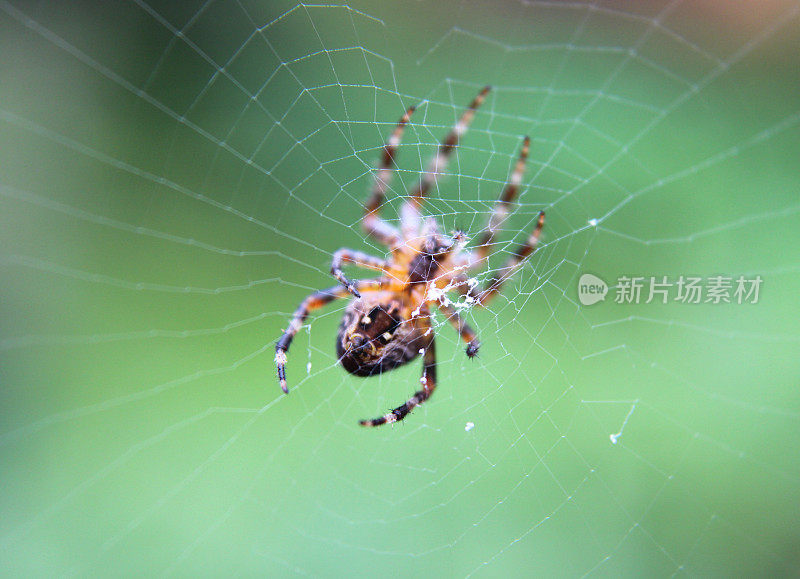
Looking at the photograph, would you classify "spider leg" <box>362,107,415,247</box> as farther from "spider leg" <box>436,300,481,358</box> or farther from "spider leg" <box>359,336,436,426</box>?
"spider leg" <box>359,336,436,426</box>

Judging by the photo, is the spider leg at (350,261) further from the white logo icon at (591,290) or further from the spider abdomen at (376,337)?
the white logo icon at (591,290)

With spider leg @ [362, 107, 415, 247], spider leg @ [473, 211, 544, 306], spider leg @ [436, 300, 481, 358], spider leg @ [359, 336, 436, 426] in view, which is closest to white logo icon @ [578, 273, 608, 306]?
spider leg @ [473, 211, 544, 306]

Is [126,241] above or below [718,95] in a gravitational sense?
above

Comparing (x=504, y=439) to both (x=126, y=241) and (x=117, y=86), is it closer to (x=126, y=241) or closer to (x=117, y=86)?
(x=126, y=241)

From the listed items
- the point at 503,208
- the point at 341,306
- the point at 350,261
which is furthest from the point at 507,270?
the point at 341,306

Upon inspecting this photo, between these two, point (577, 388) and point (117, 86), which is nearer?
point (577, 388)

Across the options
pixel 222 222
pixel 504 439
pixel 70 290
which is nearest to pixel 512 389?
pixel 504 439

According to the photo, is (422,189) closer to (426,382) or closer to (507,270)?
(507,270)
